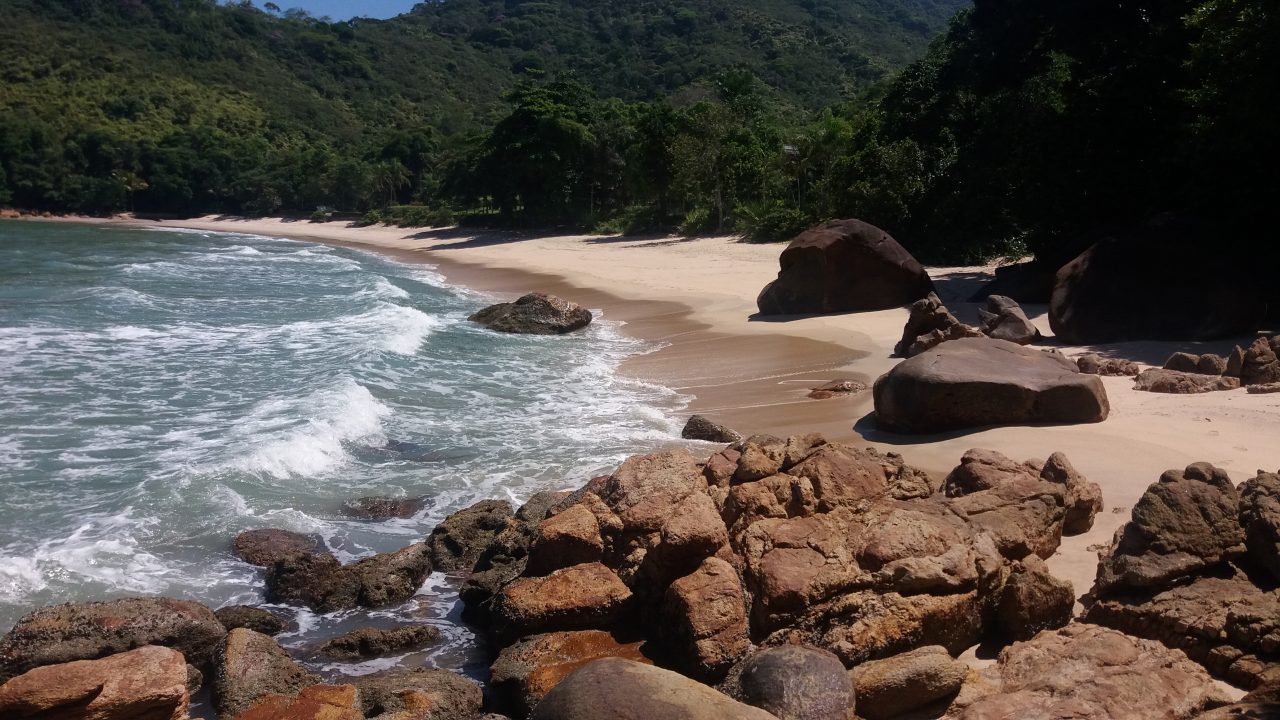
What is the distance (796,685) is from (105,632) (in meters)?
4.71

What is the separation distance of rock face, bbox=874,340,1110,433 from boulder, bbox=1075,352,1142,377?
2044 millimetres

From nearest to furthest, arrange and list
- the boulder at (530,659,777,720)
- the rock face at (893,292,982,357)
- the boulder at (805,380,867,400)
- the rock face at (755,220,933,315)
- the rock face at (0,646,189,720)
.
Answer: the boulder at (530,659,777,720) → the rock face at (0,646,189,720) → the boulder at (805,380,867,400) → the rock face at (893,292,982,357) → the rock face at (755,220,933,315)

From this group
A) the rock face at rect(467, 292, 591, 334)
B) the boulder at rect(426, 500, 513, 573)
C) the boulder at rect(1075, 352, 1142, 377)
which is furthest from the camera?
the rock face at rect(467, 292, 591, 334)

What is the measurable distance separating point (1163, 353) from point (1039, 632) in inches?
362

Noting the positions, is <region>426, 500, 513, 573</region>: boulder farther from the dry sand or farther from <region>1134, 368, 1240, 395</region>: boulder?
<region>1134, 368, 1240, 395</region>: boulder

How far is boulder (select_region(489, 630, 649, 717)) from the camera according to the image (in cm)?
587

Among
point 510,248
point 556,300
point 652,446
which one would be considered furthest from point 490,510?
point 510,248

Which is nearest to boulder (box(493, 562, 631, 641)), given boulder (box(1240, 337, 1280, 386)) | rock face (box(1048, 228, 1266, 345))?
boulder (box(1240, 337, 1280, 386))

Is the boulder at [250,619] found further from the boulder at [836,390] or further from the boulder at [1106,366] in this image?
the boulder at [1106,366]

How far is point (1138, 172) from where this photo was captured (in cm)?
1775

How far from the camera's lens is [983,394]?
10.1 metres

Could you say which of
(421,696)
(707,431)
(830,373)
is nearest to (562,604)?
(421,696)

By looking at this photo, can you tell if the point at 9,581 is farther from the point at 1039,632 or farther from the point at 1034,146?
the point at 1034,146

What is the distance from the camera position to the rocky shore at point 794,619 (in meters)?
5.02
